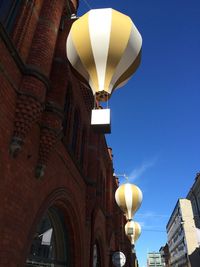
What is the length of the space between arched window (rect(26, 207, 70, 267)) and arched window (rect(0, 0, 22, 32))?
4.99 metres

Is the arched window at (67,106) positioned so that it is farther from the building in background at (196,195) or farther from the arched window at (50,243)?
the building in background at (196,195)

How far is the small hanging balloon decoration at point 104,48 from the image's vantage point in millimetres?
4844

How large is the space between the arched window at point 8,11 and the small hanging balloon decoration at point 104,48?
2.00 m

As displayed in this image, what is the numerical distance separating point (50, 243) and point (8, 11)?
6298mm

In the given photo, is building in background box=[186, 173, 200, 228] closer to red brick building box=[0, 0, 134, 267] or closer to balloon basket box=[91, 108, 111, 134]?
red brick building box=[0, 0, 134, 267]

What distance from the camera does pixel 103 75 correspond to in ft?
16.1

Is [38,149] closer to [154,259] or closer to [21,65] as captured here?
[21,65]

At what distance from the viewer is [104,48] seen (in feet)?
15.8

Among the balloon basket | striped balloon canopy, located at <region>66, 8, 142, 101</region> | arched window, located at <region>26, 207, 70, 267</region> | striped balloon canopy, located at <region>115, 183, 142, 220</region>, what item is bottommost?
arched window, located at <region>26, 207, 70, 267</region>

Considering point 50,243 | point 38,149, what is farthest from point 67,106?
point 50,243

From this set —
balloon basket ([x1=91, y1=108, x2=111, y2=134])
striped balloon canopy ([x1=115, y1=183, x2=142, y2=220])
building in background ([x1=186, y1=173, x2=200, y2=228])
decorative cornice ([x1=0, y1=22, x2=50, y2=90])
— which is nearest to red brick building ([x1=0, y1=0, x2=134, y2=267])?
decorative cornice ([x1=0, y1=22, x2=50, y2=90])

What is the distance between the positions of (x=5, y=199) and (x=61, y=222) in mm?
4494

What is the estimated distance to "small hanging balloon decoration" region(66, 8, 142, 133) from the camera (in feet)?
15.9

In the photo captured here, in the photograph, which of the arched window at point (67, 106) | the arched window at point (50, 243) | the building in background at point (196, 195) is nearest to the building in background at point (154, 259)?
the building in background at point (196, 195)
